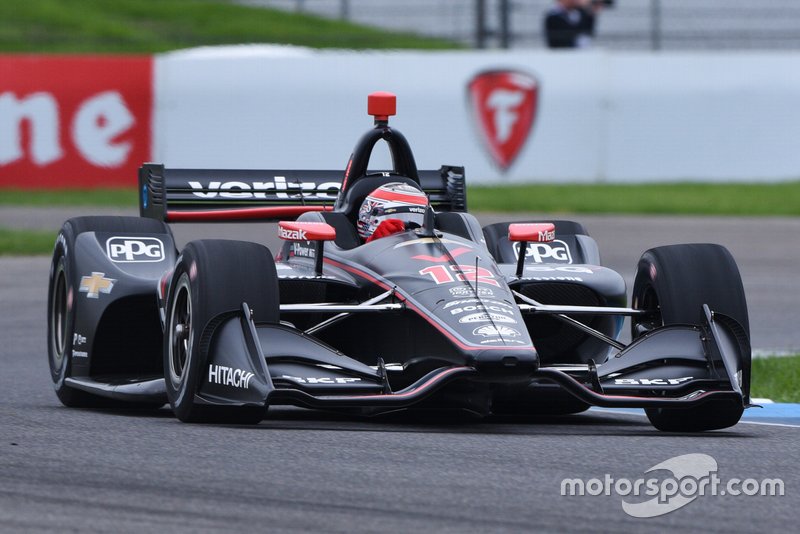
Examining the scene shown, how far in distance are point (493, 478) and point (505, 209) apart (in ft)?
47.4

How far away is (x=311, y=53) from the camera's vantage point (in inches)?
865

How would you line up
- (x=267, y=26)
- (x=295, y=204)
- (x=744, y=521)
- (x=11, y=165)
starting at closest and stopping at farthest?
(x=744, y=521) → (x=295, y=204) → (x=11, y=165) → (x=267, y=26)

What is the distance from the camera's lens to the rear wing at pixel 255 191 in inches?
347

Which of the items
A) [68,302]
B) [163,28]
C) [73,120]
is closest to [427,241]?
[68,302]

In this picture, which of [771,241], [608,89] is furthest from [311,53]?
[771,241]

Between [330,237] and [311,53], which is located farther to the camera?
[311,53]

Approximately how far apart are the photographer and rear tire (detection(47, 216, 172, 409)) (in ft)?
50.1

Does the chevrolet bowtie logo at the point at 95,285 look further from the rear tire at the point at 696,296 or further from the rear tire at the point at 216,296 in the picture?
the rear tire at the point at 696,296

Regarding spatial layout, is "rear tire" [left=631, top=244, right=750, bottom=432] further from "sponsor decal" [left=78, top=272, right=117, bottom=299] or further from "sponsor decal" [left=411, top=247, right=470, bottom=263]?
"sponsor decal" [left=78, top=272, right=117, bottom=299]

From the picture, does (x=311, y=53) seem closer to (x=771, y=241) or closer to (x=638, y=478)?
(x=771, y=241)

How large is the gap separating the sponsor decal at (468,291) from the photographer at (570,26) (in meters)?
16.6

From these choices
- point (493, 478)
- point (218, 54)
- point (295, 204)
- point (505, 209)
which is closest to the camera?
point (493, 478)

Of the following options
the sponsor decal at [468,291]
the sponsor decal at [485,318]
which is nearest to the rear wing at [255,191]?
the sponsor decal at [468,291]

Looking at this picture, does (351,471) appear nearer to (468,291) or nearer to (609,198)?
(468,291)
